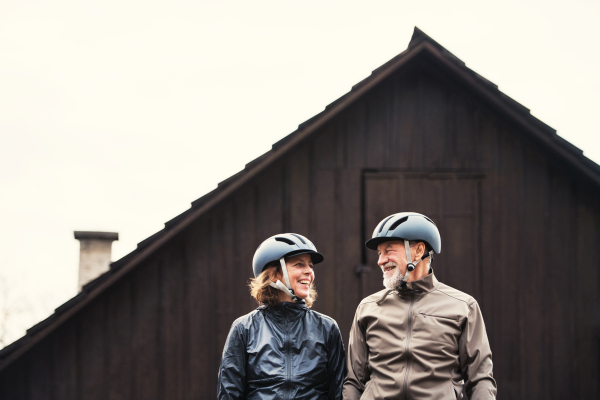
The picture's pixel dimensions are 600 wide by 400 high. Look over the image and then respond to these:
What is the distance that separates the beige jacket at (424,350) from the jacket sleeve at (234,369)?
706 mm

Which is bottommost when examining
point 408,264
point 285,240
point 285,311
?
point 285,311

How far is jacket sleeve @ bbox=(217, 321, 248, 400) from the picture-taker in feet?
11.1

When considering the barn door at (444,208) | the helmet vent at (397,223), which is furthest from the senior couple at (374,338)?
the barn door at (444,208)

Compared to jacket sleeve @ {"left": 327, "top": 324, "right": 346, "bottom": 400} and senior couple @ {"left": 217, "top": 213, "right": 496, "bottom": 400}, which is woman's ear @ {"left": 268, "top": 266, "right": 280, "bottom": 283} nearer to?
senior couple @ {"left": 217, "top": 213, "right": 496, "bottom": 400}

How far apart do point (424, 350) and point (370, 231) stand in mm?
3848

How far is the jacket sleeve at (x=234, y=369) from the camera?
339cm

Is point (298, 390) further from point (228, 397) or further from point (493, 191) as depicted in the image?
point (493, 191)

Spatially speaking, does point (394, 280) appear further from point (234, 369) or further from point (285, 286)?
point (234, 369)

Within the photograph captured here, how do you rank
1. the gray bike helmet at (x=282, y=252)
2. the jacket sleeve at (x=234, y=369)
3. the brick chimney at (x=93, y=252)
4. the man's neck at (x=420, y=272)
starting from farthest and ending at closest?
the brick chimney at (x=93, y=252)
the gray bike helmet at (x=282, y=252)
the man's neck at (x=420, y=272)
the jacket sleeve at (x=234, y=369)

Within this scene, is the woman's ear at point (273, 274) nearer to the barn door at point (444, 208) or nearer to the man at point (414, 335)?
the man at point (414, 335)

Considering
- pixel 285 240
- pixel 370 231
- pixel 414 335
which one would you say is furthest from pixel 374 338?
pixel 370 231

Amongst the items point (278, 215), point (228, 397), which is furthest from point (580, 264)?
point (228, 397)

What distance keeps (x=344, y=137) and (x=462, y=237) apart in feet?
7.09

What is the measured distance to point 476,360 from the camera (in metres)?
3.09
